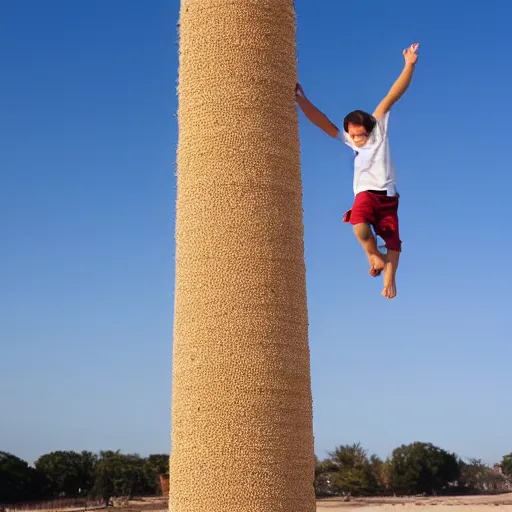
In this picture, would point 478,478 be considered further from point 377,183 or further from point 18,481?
point 377,183

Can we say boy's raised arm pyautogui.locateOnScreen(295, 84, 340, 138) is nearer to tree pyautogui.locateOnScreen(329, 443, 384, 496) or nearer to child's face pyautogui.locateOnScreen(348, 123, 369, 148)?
child's face pyautogui.locateOnScreen(348, 123, 369, 148)

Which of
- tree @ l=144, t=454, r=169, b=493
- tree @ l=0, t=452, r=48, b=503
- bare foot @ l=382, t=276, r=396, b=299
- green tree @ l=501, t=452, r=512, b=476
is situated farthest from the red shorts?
green tree @ l=501, t=452, r=512, b=476

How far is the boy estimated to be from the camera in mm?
4645

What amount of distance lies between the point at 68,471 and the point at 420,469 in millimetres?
18012

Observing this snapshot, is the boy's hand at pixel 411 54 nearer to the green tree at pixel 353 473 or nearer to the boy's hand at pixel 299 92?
the boy's hand at pixel 299 92

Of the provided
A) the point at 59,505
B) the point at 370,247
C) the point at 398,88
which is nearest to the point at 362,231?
the point at 370,247

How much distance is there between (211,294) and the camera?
6.08 meters

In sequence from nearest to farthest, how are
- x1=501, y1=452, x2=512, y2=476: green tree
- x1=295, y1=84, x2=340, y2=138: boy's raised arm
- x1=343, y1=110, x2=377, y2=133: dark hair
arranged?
x1=343, y1=110, x2=377, y2=133: dark hair < x1=295, y1=84, x2=340, y2=138: boy's raised arm < x1=501, y1=452, x2=512, y2=476: green tree

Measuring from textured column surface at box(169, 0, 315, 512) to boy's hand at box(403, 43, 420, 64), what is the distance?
1720mm

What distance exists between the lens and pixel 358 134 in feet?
15.9

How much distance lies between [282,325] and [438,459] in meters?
39.6

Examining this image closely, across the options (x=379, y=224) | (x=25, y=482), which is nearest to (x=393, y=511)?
(x=25, y=482)

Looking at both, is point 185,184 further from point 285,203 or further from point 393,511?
point 393,511

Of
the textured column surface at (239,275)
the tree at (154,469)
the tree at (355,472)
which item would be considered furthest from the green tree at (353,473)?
the textured column surface at (239,275)
